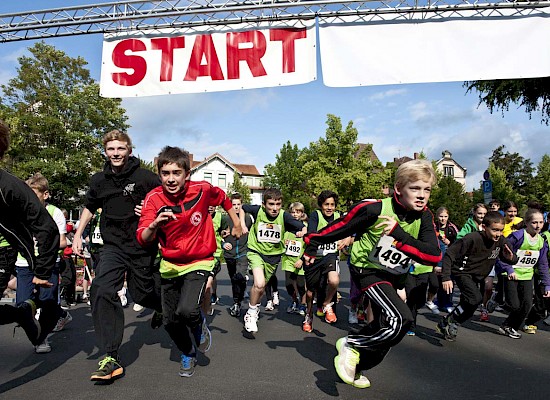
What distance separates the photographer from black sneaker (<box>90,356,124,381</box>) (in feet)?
13.3

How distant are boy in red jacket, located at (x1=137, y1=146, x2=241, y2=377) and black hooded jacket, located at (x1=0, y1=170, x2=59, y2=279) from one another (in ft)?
2.34

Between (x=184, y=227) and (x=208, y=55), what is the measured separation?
479 cm

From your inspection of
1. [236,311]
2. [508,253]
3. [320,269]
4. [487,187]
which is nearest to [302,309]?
[236,311]

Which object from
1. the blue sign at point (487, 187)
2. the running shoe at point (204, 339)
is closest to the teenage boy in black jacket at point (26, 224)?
the running shoe at point (204, 339)

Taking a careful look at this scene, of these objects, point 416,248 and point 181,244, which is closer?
point 416,248

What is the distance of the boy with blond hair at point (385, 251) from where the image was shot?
376 cm

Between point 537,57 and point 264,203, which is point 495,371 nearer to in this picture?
point 264,203

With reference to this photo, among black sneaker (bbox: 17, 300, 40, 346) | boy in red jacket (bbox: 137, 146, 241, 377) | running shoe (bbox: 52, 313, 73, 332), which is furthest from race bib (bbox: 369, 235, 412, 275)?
running shoe (bbox: 52, 313, 73, 332)

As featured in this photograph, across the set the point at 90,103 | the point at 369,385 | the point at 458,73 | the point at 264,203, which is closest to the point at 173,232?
the point at 369,385

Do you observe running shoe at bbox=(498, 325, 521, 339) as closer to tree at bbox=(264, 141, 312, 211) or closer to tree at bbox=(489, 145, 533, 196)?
tree at bbox=(264, 141, 312, 211)

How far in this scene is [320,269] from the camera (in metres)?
7.15

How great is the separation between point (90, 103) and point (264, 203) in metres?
34.6

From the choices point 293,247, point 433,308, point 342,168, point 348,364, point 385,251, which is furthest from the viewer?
point 342,168

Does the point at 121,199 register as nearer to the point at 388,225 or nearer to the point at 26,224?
the point at 26,224
